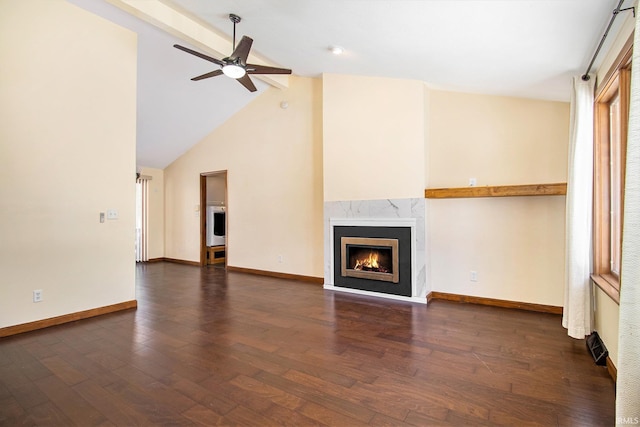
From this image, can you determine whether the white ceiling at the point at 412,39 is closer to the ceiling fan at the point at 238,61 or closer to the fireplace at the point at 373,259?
the ceiling fan at the point at 238,61

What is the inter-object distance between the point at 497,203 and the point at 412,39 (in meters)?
2.18

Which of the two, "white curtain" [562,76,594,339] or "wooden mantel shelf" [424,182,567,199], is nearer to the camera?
"white curtain" [562,76,594,339]

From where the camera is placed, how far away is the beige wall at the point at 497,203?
11.6 ft

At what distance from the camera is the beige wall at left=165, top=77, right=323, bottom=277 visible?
5276 millimetres

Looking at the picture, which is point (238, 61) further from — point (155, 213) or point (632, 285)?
point (155, 213)

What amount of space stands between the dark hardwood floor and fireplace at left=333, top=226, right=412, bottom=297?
50cm

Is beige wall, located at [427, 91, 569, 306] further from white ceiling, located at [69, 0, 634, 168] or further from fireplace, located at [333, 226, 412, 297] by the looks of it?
fireplace, located at [333, 226, 412, 297]

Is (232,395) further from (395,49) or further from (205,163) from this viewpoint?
(205,163)

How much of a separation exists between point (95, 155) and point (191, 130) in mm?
3065

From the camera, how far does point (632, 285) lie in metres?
1.36

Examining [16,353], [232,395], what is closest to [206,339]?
[232,395]

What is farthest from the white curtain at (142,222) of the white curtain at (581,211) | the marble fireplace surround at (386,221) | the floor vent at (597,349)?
the floor vent at (597,349)

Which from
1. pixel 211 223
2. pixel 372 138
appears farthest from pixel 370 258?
pixel 211 223

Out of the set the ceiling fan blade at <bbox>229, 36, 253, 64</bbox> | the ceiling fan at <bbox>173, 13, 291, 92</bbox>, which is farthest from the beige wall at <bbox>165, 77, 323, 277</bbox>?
the ceiling fan blade at <bbox>229, 36, 253, 64</bbox>
